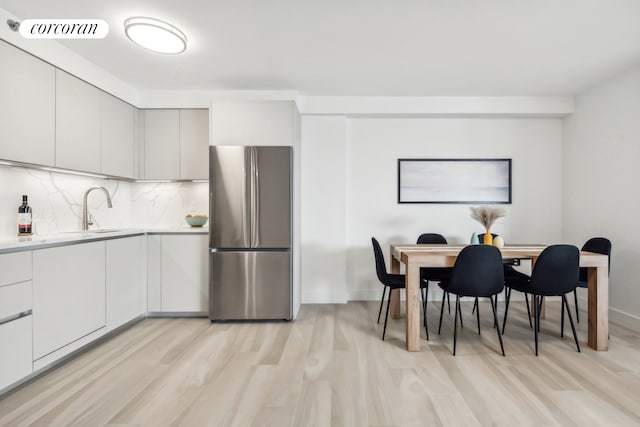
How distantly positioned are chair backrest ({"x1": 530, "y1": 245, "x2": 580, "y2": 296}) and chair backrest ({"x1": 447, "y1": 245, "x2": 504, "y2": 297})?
1.04ft

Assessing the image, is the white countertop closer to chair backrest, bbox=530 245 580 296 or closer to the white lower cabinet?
the white lower cabinet

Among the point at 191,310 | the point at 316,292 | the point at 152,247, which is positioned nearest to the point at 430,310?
the point at 316,292

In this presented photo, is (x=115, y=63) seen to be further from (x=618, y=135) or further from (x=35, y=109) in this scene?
(x=618, y=135)

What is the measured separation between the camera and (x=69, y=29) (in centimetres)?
184

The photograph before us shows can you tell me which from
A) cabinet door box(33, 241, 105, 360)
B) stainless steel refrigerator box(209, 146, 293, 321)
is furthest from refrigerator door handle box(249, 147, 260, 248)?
cabinet door box(33, 241, 105, 360)

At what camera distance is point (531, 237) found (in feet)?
13.6

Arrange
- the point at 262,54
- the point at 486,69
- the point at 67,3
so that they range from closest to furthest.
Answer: the point at 67,3
the point at 262,54
the point at 486,69

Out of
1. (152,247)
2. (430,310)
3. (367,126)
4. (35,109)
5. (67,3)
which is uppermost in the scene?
(67,3)

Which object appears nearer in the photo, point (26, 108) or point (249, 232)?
point (26, 108)

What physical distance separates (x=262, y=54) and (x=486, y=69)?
2.21 meters

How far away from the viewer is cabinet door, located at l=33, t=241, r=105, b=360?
2.14 m

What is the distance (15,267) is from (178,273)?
1463 mm

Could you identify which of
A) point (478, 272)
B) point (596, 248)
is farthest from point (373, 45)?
point (596, 248)

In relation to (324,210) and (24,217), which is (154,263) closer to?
(24,217)
